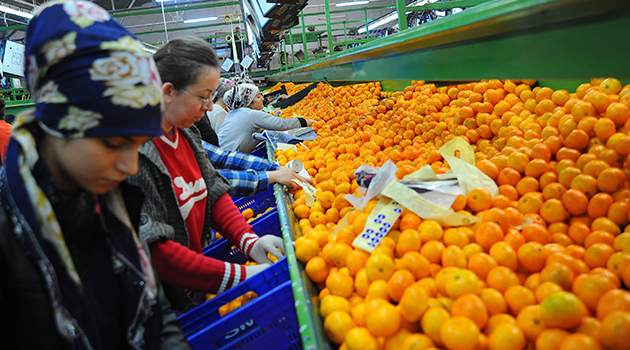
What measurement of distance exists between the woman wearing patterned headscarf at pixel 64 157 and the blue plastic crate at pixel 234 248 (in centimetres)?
117

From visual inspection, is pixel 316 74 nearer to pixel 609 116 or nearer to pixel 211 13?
pixel 609 116

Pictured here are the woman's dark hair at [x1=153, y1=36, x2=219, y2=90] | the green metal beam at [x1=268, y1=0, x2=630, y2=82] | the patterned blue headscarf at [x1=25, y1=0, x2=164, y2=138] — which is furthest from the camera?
the woman's dark hair at [x1=153, y1=36, x2=219, y2=90]

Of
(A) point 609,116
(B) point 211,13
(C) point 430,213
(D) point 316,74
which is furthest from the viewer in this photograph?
(B) point 211,13

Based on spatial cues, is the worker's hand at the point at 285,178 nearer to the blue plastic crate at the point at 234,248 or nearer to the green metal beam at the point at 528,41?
the blue plastic crate at the point at 234,248

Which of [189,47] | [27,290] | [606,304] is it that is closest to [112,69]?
[27,290]

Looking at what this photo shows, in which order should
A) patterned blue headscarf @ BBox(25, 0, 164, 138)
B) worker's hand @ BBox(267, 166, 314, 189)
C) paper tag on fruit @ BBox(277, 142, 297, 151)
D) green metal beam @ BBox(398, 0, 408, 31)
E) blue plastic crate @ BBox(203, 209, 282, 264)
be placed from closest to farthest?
patterned blue headscarf @ BBox(25, 0, 164, 138) < blue plastic crate @ BBox(203, 209, 282, 264) < worker's hand @ BBox(267, 166, 314, 189) < green metal beam @ BBox(398, 0, 408, 31) < paper tag on fruit @ BBox(277, 142, 297, 151)

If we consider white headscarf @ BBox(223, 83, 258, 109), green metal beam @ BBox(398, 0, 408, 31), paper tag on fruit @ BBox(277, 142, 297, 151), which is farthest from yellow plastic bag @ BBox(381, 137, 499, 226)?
white headscarf @ BBox(223, 83, 258, 109)

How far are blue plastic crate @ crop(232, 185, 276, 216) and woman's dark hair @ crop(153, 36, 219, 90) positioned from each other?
5.00 ft

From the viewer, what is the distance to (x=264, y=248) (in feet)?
5.68

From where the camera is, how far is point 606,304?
2.85 ft

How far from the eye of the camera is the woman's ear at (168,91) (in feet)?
4.80

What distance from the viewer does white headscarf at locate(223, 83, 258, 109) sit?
4.38 meters

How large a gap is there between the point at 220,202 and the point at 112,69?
50.5 inches

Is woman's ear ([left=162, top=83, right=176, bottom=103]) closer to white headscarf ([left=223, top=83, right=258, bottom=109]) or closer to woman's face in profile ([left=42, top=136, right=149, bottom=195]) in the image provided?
woman's face in profile ([left=42, top=136, right=149, bottom=195])
